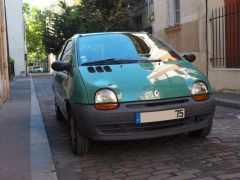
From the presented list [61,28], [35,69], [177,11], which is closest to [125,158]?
[177,11]

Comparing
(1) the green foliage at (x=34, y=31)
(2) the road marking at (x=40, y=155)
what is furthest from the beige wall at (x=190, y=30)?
(1) the green foliage at (x=34, y=31)

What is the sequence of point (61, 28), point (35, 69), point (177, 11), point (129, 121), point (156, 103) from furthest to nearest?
point (35, 69) → point (61, 28) → point (177, 11) → point (156, 103) → point (129, 121)

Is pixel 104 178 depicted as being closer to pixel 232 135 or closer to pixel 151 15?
pixel 232 135

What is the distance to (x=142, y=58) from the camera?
20.0 feet

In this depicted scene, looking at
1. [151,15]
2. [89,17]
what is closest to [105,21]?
[89,17]

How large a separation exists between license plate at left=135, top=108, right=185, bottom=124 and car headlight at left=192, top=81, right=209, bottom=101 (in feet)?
0.91

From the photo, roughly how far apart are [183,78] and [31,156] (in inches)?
84.5

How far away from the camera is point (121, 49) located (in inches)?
248

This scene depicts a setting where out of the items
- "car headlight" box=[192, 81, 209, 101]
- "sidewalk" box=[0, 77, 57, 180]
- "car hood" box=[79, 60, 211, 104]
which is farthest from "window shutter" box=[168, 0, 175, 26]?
"car headlight" box=[192, 81, 209, 101]

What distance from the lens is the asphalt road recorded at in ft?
15.2

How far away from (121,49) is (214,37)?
742 centimetres

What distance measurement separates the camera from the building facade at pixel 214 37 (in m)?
12.0

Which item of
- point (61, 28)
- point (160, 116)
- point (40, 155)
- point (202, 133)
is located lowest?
point (40, 155)

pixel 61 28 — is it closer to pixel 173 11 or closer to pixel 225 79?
pixel 173 11
